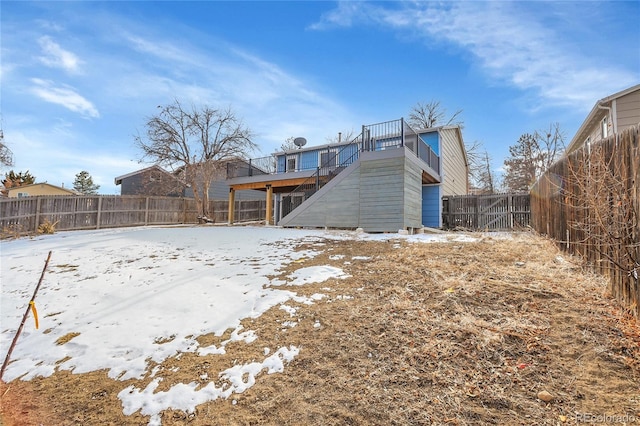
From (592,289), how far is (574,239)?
5.10ft

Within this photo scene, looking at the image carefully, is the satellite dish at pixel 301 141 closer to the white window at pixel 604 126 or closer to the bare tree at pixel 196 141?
the bare tree at pixel 196 141

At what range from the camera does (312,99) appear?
13523 millimetres

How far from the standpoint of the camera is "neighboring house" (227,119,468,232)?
1026cm

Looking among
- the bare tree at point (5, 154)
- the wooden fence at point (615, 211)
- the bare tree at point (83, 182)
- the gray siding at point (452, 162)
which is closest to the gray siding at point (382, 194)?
the wooden fence at point (615, 211)

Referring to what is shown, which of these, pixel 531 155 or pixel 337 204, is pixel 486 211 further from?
pixel 531 155

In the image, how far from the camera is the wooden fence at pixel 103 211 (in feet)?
38.7

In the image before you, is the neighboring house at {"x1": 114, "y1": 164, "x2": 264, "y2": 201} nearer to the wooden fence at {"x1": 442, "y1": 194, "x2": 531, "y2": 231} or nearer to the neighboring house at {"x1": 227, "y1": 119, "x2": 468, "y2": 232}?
the neighboring house at {"x1": 227, "y1": 119, "x2": 468, "y2": 232}

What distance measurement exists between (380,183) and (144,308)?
337 inches

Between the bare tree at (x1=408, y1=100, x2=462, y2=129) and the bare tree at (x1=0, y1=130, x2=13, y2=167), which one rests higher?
the bare tree at (x1=408, y1=100, x2=462, y2=129)

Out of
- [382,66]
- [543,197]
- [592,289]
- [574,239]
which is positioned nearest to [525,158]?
[382,66]

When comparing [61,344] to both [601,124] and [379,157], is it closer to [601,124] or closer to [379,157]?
[379,157]

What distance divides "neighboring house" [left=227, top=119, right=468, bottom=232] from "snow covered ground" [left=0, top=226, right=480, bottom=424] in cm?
460

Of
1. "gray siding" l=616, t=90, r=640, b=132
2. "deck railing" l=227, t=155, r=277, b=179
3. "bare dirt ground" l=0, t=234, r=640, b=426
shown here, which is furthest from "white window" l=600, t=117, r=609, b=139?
"deck railing" l=227, t=155, r=277, b=179

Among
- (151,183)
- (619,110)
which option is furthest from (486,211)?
(151,183)
